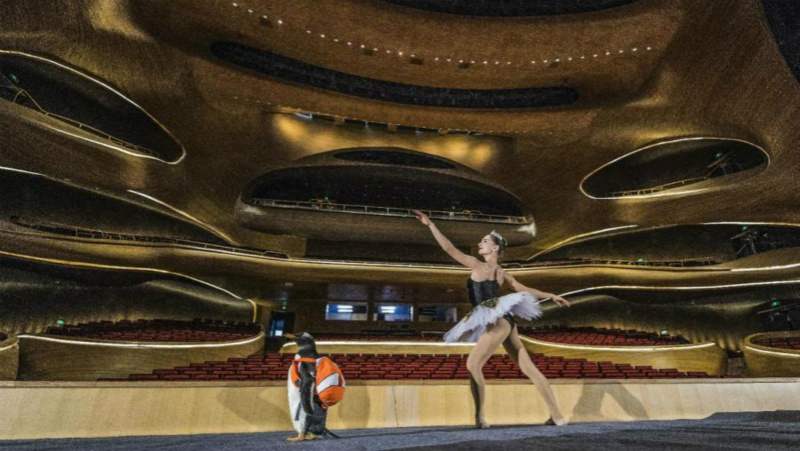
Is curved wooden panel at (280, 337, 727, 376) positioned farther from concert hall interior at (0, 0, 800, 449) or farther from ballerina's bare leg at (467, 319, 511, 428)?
ballerina's bare leg at (467, 319, 511, 428)

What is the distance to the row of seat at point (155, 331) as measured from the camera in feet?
36.9

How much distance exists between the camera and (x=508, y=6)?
12.1 meters

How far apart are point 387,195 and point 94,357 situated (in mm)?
13973

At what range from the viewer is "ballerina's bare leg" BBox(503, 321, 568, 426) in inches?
121

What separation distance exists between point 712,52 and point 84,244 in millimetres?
20280

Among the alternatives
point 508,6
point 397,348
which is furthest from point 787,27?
point 397,348

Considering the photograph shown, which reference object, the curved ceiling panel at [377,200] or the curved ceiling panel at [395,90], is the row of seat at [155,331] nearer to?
the curved ceiling panel at [377,200]

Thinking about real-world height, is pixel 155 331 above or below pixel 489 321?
below

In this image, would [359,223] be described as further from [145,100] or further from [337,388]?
[337,388]

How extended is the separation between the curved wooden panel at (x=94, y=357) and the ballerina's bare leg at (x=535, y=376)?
1097cm

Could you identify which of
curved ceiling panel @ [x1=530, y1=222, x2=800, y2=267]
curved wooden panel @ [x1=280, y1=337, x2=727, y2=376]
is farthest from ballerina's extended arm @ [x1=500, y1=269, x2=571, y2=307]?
curved ceiling panel @ [x1=530, y1=222, x2=800, y2=267]

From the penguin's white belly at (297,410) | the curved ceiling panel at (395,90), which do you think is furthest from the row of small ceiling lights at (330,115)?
the penguin's white belly at (297,410)

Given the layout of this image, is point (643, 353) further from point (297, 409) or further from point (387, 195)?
point (297, 409)

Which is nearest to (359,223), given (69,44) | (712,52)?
(69,44)
